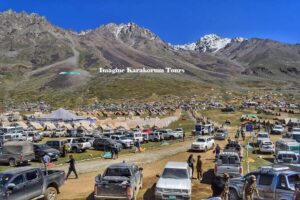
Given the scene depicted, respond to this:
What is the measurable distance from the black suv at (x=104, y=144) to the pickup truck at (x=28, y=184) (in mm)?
26004

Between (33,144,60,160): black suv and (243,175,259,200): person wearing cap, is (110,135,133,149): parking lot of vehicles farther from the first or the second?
(243,175,259,200): person wearing cap

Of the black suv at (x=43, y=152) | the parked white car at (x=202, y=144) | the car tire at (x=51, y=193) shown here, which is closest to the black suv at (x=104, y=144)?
the parked white car at (x=202, y=144)

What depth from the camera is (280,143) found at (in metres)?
43.5

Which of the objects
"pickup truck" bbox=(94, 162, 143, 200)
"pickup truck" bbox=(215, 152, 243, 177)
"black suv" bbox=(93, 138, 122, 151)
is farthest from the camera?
"black suv" bbox=(93, 138, 122, 151)

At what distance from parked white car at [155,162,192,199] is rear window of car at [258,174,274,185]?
12.9 feet

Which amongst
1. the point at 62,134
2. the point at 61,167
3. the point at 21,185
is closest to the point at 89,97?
the point at 62,134

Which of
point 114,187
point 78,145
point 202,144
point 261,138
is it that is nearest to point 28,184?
point 114,187

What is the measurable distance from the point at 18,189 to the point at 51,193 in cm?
300

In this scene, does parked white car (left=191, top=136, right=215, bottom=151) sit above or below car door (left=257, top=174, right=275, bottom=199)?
above

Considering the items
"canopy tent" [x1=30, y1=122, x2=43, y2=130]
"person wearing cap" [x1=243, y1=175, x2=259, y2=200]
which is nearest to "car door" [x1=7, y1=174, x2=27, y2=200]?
"person wearing cap" [x1=243, y1=175, x2=259, y2=200]

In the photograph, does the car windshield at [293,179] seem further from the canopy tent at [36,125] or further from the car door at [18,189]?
the canopy tent at [36,125]

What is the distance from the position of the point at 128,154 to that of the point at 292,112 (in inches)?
3276

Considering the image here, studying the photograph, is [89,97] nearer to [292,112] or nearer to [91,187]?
[292,112]

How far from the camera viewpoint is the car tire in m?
22.2
